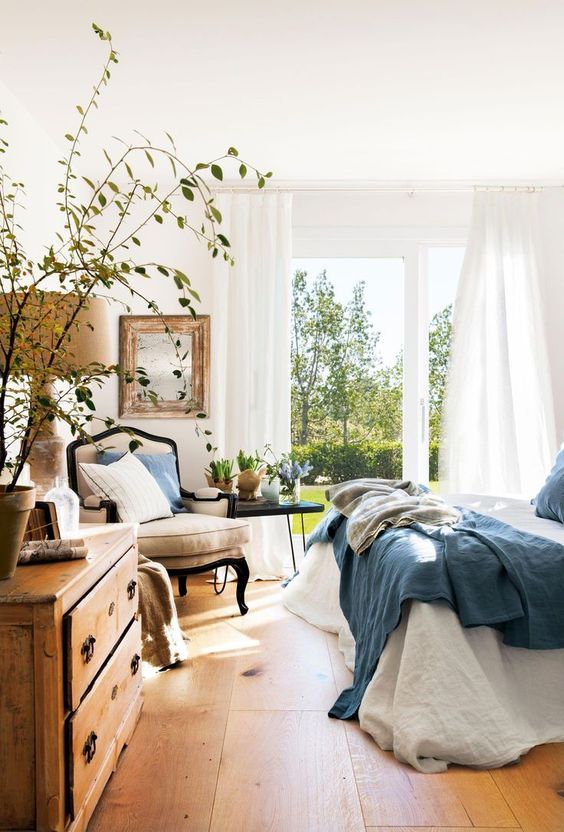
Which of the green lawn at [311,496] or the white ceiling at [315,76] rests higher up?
the white ceiling at [315,76]

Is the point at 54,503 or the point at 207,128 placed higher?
the point at 207,128

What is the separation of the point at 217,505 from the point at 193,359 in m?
1.23

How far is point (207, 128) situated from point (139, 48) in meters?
1.04

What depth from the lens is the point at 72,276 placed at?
16.0ft

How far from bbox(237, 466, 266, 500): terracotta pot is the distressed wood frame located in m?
0.64

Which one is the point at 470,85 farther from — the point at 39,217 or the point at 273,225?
the point at 39,217

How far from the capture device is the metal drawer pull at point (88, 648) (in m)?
2.03

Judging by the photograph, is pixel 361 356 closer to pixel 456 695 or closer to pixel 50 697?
pixel 456 695

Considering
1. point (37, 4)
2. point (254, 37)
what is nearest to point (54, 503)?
point (37, 4)

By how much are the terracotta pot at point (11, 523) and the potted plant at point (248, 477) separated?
3.23 meters

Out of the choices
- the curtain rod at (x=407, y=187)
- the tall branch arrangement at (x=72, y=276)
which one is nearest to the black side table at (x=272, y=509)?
the tall branch arrangement at (x=72, y=276)

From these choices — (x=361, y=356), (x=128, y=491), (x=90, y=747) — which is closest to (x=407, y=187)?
(x=361, y=356)

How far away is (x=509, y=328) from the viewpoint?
18.1 feet

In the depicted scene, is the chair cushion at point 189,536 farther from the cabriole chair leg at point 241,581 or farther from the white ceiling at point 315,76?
the white ceiling at point 315,76
